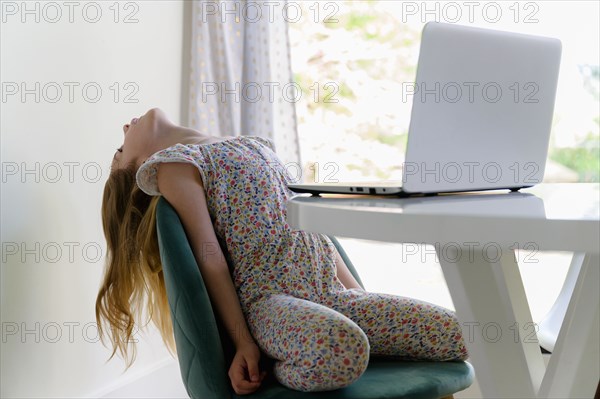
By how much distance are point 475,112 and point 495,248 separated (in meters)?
0.35

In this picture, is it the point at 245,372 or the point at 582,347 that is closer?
the point at 582,347

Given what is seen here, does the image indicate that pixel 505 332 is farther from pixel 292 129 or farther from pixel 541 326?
pixel 292 129

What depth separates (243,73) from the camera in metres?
2.70

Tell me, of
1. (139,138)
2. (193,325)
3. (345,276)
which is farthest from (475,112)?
(139,138)

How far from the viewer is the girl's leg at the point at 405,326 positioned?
1.46 metres

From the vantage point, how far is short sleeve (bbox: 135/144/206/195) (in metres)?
1.54

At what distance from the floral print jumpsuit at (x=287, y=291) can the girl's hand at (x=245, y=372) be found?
3 cm

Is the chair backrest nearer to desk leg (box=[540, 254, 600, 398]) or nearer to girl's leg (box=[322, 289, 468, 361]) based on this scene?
girl's leg (box=[322, 289, 468, 361])

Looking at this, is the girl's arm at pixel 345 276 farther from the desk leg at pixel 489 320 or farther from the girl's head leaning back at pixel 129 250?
the desk leg at pixel 489 320

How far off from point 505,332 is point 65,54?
140 centimetres

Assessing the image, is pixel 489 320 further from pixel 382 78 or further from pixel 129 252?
pixel 382 78

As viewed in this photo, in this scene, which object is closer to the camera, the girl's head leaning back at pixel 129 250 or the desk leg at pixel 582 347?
the desk leg at pixel 582 347

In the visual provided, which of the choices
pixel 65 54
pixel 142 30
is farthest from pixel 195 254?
pixel 142 30

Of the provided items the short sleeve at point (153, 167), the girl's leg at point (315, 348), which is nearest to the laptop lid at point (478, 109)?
the girl's leg at point (315, 348)
